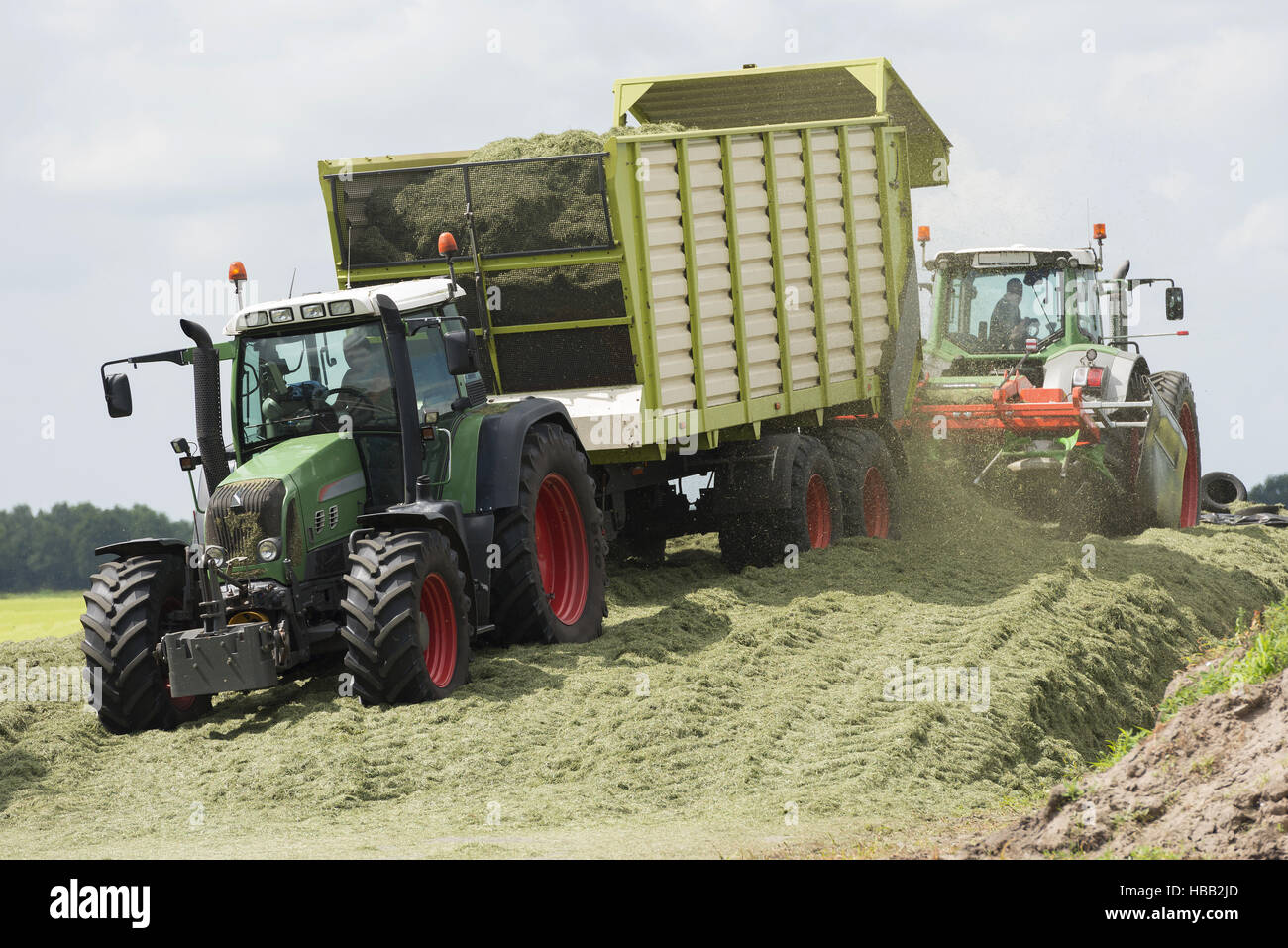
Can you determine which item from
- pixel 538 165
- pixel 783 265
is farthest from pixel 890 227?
pixel 538 165

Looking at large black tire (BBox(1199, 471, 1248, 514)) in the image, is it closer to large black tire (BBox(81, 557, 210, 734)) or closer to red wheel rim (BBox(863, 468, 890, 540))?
red wheel rim (BBox(863, 468, 890, 540))

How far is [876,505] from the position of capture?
1388 centimetres

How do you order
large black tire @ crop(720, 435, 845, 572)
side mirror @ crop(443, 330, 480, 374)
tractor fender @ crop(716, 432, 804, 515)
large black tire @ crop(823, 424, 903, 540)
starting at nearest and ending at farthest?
1. side mirror @ crop(443, 330, 480, 374)
2. tractor fender @ crop(716, 432, 804, 515)
3. large black tire @ crop(720, 435, 845, 572)
4. large black tire @ crop(823, 424, 903, 540)

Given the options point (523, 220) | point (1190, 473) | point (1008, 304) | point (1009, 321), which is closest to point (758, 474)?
point (523, 220)

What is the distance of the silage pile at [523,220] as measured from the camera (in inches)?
421

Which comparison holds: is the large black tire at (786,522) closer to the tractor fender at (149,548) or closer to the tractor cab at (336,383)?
the tractor cab at (336,383)

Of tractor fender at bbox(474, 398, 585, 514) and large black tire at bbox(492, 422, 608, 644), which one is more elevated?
tractor fender at bbox(474, 398, 585, 514)

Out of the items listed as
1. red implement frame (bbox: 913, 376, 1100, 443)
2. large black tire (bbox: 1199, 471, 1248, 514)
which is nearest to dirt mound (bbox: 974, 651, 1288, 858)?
red implement frame (bbox: 913, 376, 1100, 443)

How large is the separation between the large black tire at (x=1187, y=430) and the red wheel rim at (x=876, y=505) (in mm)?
4085

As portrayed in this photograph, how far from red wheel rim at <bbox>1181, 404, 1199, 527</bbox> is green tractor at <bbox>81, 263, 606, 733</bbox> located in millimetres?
8998

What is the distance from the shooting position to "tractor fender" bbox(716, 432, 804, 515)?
39.1 ft

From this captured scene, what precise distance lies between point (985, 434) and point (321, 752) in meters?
8.41

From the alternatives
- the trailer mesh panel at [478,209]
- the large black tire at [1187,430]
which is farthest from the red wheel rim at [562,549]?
the large black tire at [1187,430]
